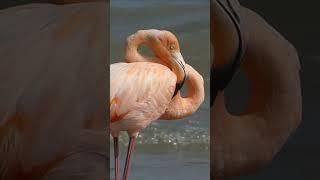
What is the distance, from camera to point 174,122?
13.2ft

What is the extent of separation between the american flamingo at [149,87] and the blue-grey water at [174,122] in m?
0.04

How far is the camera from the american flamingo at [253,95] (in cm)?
398

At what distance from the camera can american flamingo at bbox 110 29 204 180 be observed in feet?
12.9

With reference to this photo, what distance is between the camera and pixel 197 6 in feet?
13.0

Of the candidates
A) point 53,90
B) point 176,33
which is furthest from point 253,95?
point 53,90

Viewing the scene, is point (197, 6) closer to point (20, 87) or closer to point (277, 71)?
point (277, 71)

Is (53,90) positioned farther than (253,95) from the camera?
No

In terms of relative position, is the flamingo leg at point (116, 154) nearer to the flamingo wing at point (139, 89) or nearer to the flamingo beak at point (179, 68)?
the flamingo wing at point (139, 89)

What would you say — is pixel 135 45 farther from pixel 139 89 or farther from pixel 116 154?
pixel 116 154

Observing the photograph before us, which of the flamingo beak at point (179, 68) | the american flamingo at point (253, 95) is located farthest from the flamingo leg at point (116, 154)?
the american flamingo at point (253, 95)

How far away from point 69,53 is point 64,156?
0.63 m

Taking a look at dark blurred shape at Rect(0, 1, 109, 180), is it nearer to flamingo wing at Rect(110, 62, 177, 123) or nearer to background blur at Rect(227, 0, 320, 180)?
flamingo wing at Rect(110, 62, 177, 123)

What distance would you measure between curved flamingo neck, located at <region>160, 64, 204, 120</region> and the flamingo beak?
Result: 26mm

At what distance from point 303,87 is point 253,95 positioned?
12.5 inches
